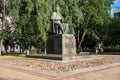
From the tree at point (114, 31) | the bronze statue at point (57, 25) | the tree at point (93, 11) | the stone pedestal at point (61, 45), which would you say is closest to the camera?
the stone pedestal at point (61, 45)

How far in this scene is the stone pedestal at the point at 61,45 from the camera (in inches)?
743

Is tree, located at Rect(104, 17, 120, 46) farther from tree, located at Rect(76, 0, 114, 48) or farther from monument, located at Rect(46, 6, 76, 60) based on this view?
monument, located at Rect(46, 6, 76, 60)

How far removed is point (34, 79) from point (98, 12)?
33638mm

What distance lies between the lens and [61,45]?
743 inches

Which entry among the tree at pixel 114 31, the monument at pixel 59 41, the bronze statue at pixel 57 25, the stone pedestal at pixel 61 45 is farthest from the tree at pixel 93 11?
the stone pedestal at pixel 61 45

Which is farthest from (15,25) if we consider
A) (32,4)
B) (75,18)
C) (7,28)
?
(75,18)

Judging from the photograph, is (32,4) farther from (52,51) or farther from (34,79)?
(34,79)

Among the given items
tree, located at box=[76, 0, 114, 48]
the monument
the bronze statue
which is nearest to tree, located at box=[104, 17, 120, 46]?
tree, located at box=[76, 0, 114, 48]

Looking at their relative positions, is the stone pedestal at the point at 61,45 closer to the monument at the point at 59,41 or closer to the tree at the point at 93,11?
the monument at the point at 59,41

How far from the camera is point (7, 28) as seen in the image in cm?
3036

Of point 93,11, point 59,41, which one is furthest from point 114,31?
point 59,41

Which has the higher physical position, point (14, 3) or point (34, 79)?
point (14, 3)

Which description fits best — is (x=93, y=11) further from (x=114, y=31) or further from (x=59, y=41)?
(x=59, y=41)

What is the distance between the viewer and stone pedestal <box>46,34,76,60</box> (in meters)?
18.9
